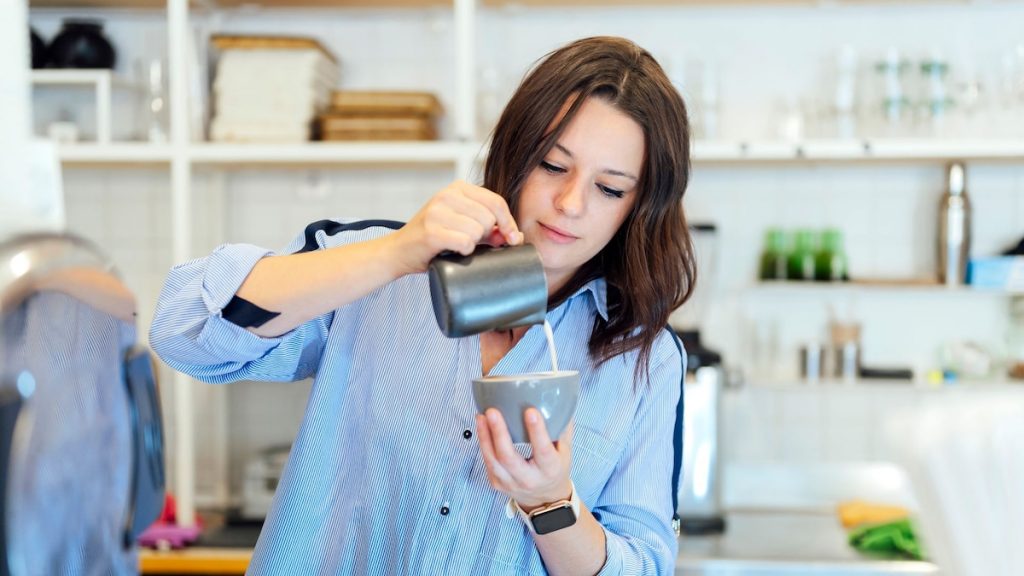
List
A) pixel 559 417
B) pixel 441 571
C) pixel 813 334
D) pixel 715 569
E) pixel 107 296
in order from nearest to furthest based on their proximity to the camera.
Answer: pixel 107 296
pixel 559 417
pixel 441 571
pixel 715 569
pixel 813 334

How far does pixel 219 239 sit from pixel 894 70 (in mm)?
1859

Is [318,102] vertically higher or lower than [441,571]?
higher

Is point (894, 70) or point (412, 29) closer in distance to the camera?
point (894, 70)

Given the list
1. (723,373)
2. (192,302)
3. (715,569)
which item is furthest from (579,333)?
(723,373)

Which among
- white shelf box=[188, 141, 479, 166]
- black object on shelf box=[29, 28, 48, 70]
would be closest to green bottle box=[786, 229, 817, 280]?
white shelf box=[188, 141, 479, 166]

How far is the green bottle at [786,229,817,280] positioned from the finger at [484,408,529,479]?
1957 millimetres

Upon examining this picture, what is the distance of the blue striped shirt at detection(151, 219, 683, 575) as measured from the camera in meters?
1.21

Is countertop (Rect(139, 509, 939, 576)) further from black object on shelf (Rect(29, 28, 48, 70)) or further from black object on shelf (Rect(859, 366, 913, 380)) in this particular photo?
black object on shelf (Rect(29, 28, 48, 70))

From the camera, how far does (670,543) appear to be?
1.28 meters

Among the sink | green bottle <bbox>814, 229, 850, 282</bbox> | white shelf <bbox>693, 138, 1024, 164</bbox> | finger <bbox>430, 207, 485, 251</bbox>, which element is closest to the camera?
finger <bbox>430, 207, 485, 251</bbox>

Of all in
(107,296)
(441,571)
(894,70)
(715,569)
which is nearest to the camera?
(107,296)

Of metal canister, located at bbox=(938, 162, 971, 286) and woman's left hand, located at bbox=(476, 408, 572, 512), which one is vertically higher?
metal canister, located at bbox=(938, 162, 971, 286)

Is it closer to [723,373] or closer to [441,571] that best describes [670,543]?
[441,571]

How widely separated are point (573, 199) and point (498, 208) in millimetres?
164
